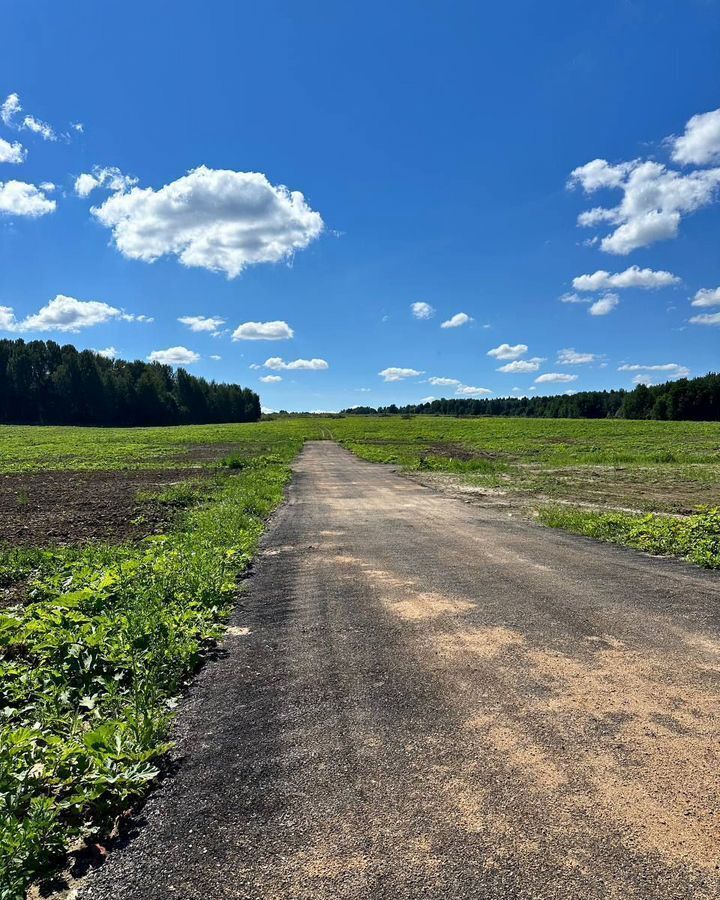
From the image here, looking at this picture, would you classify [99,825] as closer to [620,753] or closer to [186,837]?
[186,837]

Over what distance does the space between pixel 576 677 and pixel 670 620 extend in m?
2.18

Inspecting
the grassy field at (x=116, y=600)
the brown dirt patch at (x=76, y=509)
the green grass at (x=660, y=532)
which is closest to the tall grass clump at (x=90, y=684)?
the grassy field at (x=116, y=600)

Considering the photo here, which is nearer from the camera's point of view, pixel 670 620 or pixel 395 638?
pixel 395 638

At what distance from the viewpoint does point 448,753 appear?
3521 mm

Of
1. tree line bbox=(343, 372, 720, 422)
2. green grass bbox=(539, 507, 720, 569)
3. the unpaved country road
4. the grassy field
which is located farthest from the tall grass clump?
tree line bbox=(343, 372, 720, 422)

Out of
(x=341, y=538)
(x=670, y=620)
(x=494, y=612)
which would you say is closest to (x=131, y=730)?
(x=494, y=612)

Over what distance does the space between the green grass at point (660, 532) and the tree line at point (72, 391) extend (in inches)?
4282

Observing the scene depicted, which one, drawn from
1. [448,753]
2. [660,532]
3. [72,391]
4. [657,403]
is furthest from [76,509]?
[657,403]

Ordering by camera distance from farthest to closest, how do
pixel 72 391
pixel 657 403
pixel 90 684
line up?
pixel 657 403, pixel 72 391, pixel 90 684

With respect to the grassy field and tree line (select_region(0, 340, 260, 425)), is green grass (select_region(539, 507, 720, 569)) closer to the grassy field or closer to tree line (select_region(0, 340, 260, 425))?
the grassy field

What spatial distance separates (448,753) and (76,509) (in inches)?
590

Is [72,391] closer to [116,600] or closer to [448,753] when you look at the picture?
[116,600]

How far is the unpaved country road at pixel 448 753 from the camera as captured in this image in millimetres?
2596

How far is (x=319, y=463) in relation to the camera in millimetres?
31984
